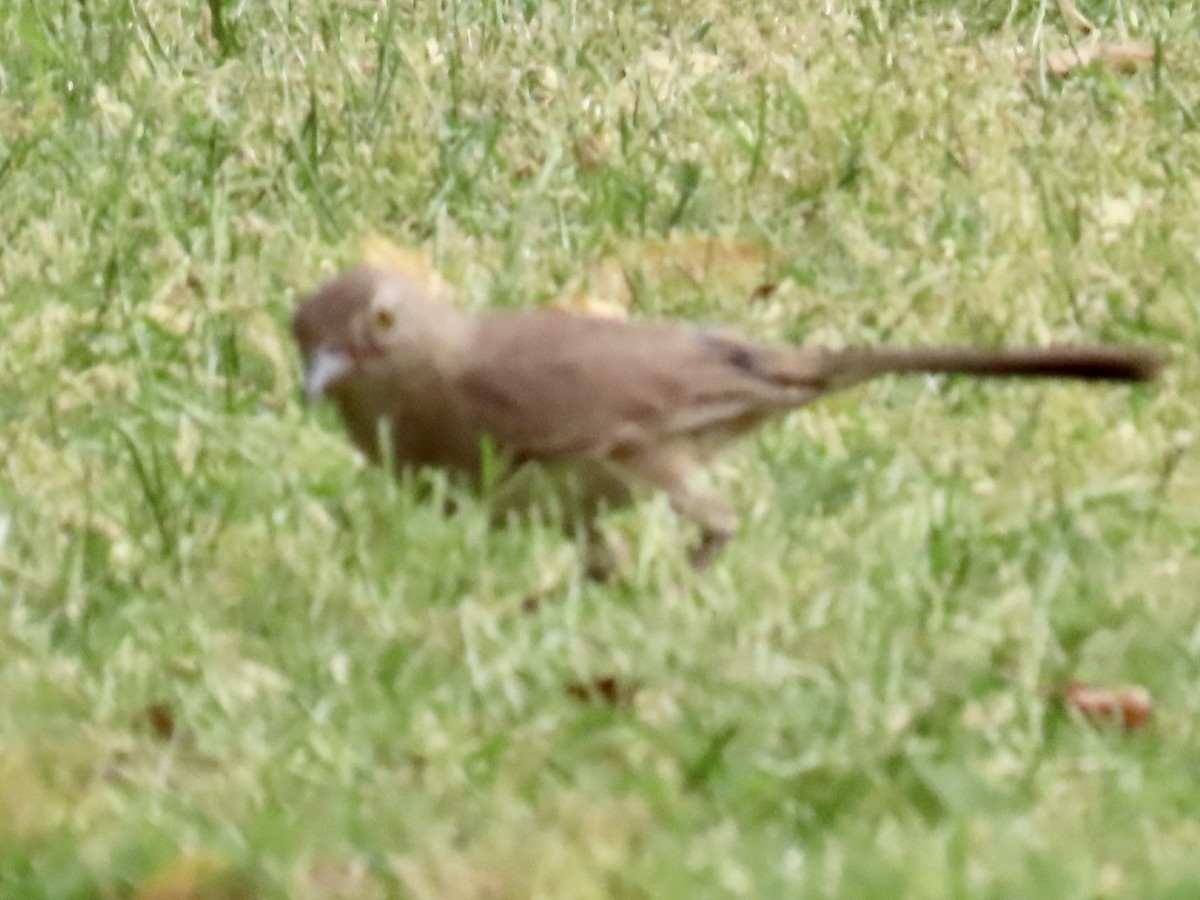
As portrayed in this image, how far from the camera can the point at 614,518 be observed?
15.5 feet

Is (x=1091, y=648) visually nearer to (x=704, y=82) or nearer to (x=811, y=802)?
(x=811, y=802)

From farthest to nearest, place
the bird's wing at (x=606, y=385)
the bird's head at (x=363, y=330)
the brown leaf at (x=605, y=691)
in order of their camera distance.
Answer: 1. the bird's head at (x=363, y=330)
2. the bird's wing at (x=606, y=385)
3. the brown leaf at (x=605, y=691)

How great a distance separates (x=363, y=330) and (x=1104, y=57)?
3.28m

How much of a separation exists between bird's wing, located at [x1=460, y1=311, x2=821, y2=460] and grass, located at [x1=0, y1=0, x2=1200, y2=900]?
0.45ft

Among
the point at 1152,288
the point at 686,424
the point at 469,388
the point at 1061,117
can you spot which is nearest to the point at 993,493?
the point at 686,424

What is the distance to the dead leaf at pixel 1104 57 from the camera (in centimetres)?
754

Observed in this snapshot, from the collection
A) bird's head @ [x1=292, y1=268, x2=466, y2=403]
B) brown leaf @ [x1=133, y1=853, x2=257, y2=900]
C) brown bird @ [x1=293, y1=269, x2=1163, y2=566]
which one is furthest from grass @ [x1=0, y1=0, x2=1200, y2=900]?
bird's head @ [x1=292, y1=268, x2=466, y2=403]

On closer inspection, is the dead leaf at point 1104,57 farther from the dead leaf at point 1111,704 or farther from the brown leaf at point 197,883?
the brown leaf at point 197,883

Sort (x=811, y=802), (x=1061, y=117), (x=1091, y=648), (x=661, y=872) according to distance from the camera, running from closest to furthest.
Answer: (x=661, y=872)
(x=811, y=802)
(x=1091, y=648)
(x=1061, y=117)

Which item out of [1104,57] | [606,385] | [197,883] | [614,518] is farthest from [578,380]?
[1104,57]

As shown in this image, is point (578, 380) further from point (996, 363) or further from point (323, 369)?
point (996, 363)

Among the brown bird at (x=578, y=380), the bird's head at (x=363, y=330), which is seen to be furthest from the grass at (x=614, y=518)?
the bird's head at (x=363, y=330)

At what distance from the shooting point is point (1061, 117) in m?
7.09

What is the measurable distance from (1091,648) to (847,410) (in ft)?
3.94
